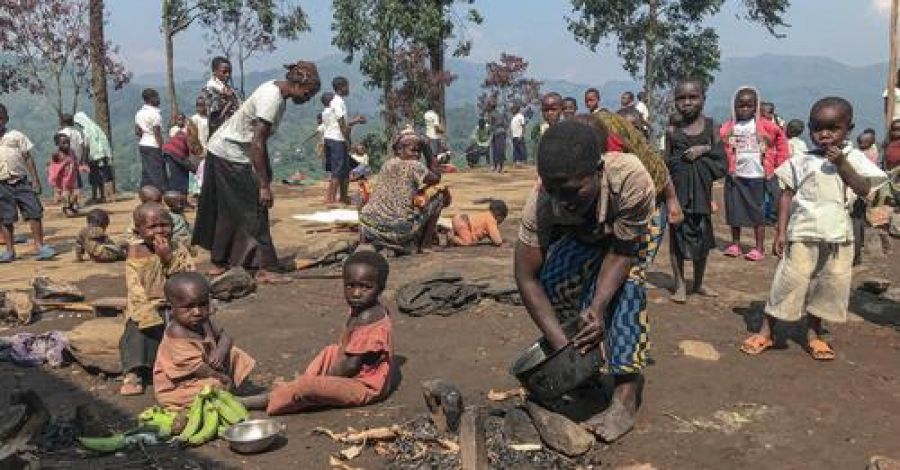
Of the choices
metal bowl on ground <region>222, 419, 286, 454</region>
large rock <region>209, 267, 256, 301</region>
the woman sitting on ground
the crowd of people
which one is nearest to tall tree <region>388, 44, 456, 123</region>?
the crowd of people

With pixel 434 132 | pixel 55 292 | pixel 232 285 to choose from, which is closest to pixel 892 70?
pixel 232 285

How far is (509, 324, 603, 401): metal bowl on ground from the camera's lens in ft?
9.64

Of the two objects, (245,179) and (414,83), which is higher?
(414,83)

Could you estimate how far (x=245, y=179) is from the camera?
606 centimetres

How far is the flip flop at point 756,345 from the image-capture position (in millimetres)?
4512

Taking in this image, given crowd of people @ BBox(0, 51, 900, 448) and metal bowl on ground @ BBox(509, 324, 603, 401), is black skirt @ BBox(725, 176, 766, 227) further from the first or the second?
metal bowl on ground @ BBox(509, 324, 603, 401)

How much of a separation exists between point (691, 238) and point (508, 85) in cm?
1649

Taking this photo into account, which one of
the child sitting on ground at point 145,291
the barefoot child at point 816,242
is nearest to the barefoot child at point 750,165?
the barefoot child at point 816,242

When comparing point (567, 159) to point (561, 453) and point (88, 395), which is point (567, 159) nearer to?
point (561, 453)

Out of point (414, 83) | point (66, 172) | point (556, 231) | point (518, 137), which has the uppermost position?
point (414, 83)

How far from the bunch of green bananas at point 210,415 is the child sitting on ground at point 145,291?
30.1 inches

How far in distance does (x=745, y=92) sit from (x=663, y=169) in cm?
286

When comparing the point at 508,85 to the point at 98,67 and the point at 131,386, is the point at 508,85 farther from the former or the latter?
the point at 131,386

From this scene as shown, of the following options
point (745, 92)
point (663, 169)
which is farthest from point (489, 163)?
point (663, 169)
